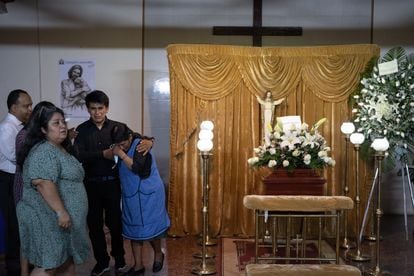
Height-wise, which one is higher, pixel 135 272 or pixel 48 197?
pixel 48 197

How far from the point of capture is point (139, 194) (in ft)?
11.7

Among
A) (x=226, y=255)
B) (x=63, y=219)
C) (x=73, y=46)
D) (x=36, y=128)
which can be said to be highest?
(x=73, y=46)

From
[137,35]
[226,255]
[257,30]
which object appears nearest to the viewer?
[226,255]

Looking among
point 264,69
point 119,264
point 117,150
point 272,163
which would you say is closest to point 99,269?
point 119,264

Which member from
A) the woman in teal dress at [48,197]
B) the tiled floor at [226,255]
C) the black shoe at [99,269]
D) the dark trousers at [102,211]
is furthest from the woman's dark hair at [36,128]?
the tiled floor at [226,255]

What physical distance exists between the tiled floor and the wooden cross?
2270mm

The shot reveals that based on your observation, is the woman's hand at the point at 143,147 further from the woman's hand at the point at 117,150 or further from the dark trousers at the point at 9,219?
the dark trousers at the point at 9,219

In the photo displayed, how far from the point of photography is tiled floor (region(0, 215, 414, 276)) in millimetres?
3908

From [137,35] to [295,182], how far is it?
8.78 feet

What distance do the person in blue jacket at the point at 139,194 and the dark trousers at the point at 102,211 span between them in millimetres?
73

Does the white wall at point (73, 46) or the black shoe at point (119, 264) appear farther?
the white wall at point (73, 46)

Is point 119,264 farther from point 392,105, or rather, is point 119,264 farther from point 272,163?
point 392,105

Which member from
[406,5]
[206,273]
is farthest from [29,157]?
[406,5]

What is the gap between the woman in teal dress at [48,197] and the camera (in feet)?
8.75
